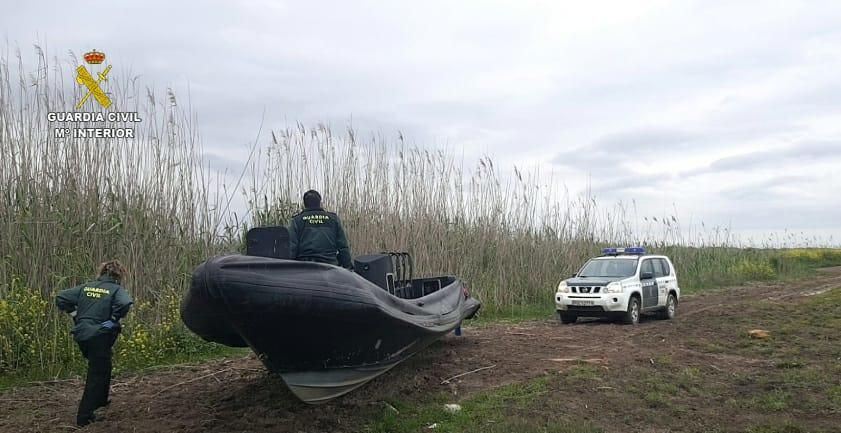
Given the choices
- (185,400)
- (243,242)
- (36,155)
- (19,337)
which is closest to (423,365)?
(185,400)

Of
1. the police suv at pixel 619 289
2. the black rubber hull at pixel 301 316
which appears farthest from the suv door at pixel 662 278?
the black rubber hull at pixel 301 316

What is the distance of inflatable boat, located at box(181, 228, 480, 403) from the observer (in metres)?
4.80

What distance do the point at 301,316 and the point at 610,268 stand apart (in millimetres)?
8677

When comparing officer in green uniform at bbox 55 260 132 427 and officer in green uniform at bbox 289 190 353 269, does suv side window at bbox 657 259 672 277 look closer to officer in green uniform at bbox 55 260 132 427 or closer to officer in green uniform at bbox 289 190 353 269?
officer in green uniform at bbox 289 190 353 269

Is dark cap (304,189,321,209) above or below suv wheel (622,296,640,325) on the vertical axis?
above

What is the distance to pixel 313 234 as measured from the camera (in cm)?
610

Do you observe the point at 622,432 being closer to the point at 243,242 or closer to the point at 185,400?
the point at 185,400

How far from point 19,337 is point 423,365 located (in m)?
4.42

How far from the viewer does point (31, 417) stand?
5.82 metres

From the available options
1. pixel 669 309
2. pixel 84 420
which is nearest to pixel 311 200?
pixel 84 420

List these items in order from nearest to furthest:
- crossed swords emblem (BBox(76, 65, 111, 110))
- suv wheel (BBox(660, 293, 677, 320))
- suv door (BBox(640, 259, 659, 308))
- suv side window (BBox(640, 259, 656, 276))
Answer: crossed swords emblem (BBox(76, 65, 111, 110)) < suv door (BBox(640, 259, 659, 308)) < suv side window (BBox(640, 259, 656, 276)) < suv wheel (BBox(660, 293, 677, 320))

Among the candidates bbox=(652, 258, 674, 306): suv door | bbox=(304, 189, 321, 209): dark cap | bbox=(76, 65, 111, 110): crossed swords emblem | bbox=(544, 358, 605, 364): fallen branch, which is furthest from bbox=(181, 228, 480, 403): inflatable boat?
bbox=(652, 258, 674, 306): suv door

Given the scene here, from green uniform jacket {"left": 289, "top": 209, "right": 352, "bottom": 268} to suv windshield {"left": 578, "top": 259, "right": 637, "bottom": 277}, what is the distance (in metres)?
7.49

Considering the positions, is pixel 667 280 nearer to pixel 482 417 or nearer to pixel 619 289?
pixel 619 289
